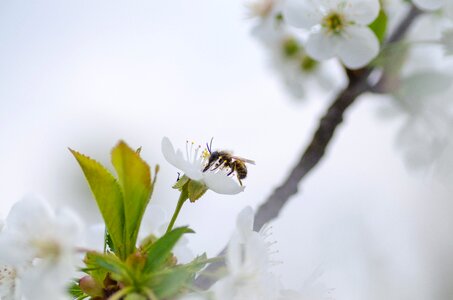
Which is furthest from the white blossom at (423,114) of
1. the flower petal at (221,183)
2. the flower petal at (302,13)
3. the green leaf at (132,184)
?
the green leaf at (132,184)

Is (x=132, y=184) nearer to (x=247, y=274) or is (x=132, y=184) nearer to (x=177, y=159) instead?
(x=177, y=159)

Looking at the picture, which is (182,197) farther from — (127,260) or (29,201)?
(29,201)

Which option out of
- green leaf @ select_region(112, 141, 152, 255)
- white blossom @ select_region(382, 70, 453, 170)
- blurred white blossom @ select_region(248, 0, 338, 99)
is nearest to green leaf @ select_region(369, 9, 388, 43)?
white blossom @ select_region(382, 70, 453, 170)

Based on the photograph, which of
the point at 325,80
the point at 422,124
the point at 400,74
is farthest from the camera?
the point at 325,80

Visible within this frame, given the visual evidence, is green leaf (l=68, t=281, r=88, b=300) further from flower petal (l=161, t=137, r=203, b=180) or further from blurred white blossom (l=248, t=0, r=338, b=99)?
blurred white blossom (l=248, t=0, r=338, b=99)

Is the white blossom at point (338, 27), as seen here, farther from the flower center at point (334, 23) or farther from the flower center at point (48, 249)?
the flower center at point (48, 249)

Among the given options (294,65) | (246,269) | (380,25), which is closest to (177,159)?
(246,269)

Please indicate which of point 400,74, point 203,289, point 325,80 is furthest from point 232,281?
point 325,80
